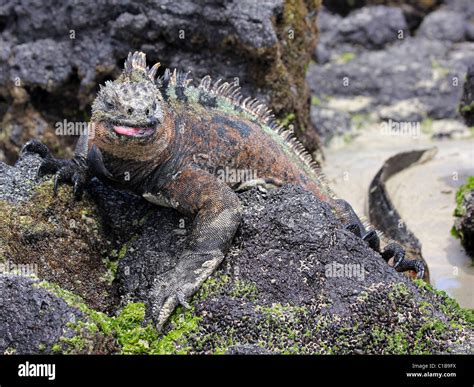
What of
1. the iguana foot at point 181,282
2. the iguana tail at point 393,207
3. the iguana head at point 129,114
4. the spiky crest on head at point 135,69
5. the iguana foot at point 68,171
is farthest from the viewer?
the iguana tail at point 393,207

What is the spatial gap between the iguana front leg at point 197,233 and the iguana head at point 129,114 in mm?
316

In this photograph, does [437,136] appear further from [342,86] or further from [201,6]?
[201,6]

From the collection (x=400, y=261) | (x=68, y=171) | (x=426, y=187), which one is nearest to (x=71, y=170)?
(x=68, y=171)

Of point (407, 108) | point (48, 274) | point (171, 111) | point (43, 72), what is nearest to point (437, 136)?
point (407, 108)

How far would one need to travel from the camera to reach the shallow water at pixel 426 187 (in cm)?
572

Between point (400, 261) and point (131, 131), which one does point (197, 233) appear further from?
point (400, 261)

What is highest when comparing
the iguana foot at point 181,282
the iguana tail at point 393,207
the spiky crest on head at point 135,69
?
the spiky crest on head at point 135,69

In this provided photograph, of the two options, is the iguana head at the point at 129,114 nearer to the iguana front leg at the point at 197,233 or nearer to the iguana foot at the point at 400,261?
the iguana front leg at the point at 197,233

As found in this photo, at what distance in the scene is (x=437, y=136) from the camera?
366 inches

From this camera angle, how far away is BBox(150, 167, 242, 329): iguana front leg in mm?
3617

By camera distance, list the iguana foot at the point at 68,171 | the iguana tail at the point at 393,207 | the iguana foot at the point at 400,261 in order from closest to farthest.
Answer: the iguana foot at the point at 68,171, the iguana foot at the point at 400,261, the iguana tail at the point at 393,207

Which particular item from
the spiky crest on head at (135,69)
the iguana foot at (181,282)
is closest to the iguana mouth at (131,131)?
the spiky crest on head at (135,69)

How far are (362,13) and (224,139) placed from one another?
8.76 metres

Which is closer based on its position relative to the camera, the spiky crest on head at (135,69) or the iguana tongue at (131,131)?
the iguana tongue at (131,131)
